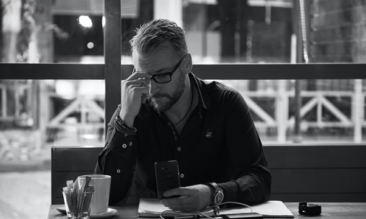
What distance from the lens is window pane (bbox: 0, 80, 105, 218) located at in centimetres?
273

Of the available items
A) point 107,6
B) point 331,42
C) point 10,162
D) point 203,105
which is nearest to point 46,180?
point 10,162

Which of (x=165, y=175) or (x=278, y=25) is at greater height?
(x=278, y=25)

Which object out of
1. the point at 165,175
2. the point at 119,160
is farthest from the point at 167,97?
the point at 165,175

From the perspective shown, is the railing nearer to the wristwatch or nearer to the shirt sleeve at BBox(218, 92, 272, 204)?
the shirt sleeve at BBox(218, 92, 272, 204)

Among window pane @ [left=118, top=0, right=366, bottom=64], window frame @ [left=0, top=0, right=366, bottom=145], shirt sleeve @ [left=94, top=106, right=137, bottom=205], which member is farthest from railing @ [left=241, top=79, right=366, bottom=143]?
shirt sleeve @ [left=94, top=106, right=137, bottom=205]

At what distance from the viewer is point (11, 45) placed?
292cm

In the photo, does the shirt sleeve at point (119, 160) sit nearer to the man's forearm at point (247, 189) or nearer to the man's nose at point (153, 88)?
the man's nose at point (153, 88)

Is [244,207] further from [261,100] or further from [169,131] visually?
[261,100]

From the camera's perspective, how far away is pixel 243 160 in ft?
6.01

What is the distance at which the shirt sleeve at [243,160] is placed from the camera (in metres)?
1.64

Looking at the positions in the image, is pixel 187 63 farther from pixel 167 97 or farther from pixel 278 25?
pixel 278 25

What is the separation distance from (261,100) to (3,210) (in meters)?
1.76

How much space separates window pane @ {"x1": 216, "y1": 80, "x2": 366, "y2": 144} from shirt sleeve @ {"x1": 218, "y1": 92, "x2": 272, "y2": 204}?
38.1 inches

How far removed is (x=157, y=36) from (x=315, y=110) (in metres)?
1.53
